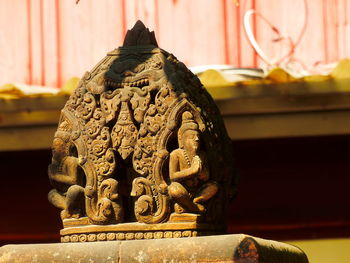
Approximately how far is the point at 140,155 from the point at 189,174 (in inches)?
9.1

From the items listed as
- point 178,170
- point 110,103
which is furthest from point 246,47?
point 178,170

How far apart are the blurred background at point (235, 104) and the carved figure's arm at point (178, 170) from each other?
1486 millimetres

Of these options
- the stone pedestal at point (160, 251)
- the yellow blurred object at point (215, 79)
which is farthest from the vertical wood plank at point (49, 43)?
the stone pedestal at point (160, 251)

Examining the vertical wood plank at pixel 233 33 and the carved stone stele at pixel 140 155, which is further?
the vertical wood plank at pixel 233 33

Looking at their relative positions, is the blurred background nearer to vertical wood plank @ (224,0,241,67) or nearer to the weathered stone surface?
vertical wood plank @ (224,0,241,67)

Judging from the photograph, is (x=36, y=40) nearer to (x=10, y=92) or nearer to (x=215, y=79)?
(x=10, y=92)

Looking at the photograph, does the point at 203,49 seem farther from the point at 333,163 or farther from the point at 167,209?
the point at 167,209

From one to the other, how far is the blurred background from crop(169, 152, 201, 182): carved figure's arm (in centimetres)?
149

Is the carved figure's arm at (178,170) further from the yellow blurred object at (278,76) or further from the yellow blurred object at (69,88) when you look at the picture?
the yellow blurred object at (69,88)

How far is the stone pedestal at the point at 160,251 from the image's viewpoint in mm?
4484

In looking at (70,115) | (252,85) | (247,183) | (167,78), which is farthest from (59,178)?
(247,183)

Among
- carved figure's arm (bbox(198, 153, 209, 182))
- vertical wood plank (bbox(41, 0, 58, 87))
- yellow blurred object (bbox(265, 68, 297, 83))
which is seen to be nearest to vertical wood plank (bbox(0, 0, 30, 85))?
vertical wood plank (bbox(41, 0, 58, 87))

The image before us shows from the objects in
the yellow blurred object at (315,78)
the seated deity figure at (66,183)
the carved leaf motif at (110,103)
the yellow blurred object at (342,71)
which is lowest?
the seated deity figure at (66,183)

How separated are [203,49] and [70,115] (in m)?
2.48
